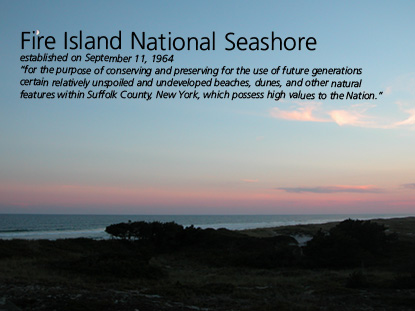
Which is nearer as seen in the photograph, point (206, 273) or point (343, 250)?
point (206, 273)

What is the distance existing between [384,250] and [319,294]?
17232mm

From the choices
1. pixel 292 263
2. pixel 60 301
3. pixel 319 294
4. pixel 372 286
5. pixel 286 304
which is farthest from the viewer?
pixel 292 263

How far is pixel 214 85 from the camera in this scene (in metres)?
22.4

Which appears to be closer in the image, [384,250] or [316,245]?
[316,245]

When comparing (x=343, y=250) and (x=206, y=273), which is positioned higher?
(x=343, y=250)

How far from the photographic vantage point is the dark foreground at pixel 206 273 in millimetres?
13359

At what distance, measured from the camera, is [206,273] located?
23188 mm

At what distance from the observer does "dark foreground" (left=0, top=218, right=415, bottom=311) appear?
13359 mm

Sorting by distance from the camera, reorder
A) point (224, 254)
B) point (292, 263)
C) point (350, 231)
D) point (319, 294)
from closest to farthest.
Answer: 1. point (319, 294)
2. point (292, 263)
3. point (224, 254)
4. point (350, 231)

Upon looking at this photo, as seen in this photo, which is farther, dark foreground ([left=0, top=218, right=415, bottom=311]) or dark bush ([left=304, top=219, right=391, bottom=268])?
dark bush ([left=304, top=219, right=391, bottom=268])

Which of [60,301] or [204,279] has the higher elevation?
[60,301]

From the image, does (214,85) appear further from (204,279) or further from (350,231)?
(350,231)

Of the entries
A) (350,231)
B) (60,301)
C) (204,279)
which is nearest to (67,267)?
(204,279)

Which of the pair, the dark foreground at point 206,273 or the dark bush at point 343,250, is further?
the dark bush at point 343,250
